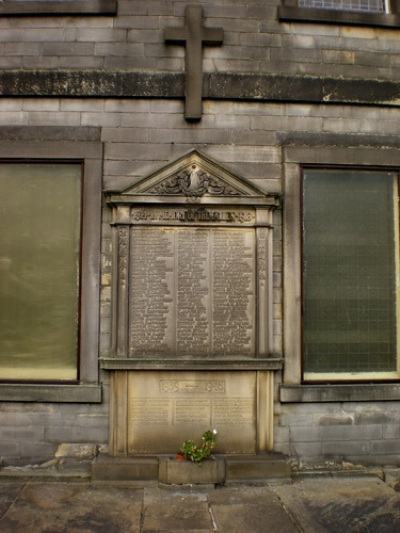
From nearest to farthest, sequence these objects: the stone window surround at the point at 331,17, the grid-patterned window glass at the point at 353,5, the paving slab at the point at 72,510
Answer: the paving slab at the point at 72,510 < the stone window surround at the point at 331,17 < the grid-patterned window glass at the point at 353,5

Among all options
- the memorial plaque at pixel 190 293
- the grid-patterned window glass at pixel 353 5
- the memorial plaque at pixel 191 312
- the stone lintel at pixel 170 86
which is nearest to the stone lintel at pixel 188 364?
the memorial plaque at pixel 191 312

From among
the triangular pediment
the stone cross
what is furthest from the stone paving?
the stone cross

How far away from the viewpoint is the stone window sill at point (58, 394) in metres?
5.90

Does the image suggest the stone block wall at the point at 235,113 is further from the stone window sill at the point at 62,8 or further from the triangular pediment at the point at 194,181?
the triangular pediment at the point at 194,181

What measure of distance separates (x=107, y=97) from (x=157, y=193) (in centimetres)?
150

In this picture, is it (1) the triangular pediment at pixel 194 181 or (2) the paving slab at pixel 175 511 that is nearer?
(2) the paving slab at pixel 175 511

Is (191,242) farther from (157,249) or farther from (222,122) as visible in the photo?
(222,122)

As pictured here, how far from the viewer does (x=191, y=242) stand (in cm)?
604

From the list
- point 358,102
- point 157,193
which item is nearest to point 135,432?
point 157,193

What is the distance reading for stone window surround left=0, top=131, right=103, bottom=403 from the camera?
5.91m

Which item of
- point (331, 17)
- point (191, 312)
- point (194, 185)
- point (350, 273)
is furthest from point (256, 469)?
point (331, 17)

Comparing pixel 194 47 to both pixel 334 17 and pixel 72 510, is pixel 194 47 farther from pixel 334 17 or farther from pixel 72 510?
pixel 72 510

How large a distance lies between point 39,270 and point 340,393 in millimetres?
4282

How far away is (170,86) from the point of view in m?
6.21
